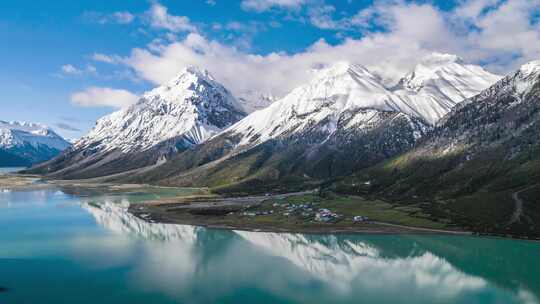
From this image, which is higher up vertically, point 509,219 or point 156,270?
point 509,219

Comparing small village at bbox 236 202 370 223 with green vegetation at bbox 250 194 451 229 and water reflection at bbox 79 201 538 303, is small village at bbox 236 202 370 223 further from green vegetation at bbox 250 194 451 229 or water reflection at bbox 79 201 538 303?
water reflection at bbox 79 201 538 303

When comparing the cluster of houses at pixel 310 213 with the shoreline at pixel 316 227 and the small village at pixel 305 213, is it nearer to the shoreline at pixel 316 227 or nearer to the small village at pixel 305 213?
the small village at pixel 305 213

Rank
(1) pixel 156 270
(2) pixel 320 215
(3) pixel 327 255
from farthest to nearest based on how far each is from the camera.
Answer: (2) pixel 320 215 → (3) pixel 327 255 → (1) pixel 156 270

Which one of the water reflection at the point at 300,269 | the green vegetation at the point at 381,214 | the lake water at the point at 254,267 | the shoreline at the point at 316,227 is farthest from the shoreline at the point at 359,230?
the water reflection at the point at 300,269

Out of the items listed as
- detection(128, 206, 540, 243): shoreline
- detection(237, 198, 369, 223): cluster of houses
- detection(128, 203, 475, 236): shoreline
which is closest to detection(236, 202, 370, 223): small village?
detection(237, 198, 369, 223): cluster of houses

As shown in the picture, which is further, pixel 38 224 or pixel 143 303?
pixel 38 224

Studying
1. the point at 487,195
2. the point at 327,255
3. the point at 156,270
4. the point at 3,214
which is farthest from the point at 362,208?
the point at 3,214

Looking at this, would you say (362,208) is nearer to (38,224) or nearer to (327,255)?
(327,255)
